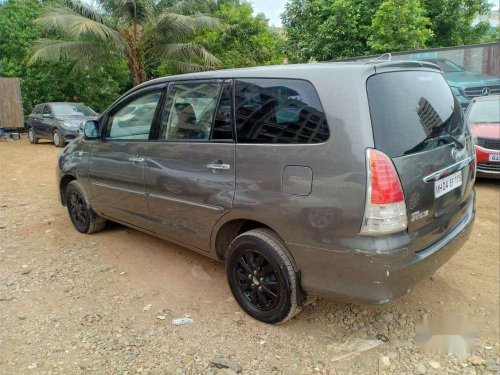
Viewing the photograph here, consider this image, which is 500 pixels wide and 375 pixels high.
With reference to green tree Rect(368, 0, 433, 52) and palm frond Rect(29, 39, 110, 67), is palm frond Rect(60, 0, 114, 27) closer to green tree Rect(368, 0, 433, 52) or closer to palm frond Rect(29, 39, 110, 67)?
palm frond Rect(29, 39, 110, 67)

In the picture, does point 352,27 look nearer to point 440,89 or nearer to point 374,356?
point 440,89

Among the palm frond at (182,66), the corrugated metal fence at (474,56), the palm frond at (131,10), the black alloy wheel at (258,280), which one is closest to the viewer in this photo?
the black alloy wheel at (258,280)

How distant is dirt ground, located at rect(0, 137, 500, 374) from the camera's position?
2.69 metres

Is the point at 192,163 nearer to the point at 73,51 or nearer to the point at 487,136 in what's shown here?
the point at 487,136

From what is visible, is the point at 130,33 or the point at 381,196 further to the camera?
the point at 130,33

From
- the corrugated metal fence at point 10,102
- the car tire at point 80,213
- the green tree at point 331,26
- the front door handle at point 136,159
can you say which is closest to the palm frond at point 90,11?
the corrugated metal fence at point 10,102

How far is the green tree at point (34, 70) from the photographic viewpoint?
18531 mm

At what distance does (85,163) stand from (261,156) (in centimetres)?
259

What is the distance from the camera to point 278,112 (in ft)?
9.27

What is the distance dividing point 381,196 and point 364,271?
0.46 meters

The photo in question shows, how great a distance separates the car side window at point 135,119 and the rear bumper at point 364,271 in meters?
1.96

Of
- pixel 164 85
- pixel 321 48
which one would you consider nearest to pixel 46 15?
pixel 321 48

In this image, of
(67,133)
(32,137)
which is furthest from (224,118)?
(32,137)

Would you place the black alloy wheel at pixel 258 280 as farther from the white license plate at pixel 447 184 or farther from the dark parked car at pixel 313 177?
the white license plate at pixel 447 184
